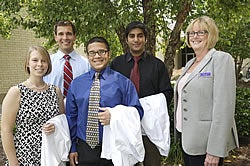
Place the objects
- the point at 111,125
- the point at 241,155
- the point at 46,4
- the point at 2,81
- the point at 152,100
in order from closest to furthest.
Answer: the point at 111,125, the point at 152,100, the point at 46,4, the point at 241,155, the point at 2,81

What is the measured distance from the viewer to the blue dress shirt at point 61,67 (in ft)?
9.97

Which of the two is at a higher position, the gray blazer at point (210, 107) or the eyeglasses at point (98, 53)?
the eyeglasses at point (98, 53)

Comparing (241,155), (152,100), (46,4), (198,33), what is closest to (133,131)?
(152,100)

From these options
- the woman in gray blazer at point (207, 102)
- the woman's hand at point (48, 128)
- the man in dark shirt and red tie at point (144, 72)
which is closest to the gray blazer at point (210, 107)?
the woman in gray blazer at point (207, 102)

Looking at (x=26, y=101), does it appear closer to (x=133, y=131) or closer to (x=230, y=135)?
(x=133, y=131)

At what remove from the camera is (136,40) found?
288cm

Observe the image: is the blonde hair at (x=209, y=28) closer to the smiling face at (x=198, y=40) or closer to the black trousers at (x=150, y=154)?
the smiling face at (x=198, y=40)

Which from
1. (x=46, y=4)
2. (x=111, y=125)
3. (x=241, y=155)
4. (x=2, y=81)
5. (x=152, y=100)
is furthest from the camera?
(x=2, y=81)

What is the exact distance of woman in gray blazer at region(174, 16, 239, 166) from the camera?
2.37 metres

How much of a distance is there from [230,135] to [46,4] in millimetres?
3555

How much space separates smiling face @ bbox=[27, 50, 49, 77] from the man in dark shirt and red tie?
0.80m

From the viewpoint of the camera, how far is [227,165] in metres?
5.00

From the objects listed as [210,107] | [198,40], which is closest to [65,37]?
[198,40]

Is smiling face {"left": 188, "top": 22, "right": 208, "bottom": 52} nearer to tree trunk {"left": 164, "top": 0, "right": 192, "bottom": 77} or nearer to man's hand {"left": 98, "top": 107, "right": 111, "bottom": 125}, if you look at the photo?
man's hand {"left": 98, "top": 107, "right": 111, "bottom": 125}
